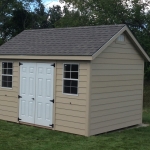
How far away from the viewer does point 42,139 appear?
9.17 m

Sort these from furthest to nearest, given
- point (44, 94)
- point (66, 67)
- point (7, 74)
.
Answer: point (7, 74)
point (44, 94)
point (66, 67)

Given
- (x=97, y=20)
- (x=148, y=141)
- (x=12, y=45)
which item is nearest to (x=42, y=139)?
(x=148, y=141)

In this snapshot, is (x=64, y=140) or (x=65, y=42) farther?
(x=65, y=42)

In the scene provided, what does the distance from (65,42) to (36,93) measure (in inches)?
76.9

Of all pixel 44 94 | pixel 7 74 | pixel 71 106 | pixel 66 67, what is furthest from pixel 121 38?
pixel 7 74

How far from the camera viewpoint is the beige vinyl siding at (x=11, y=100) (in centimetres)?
1142

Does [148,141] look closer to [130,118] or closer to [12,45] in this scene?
[130,118]

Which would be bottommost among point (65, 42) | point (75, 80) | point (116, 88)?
point (116, 88)

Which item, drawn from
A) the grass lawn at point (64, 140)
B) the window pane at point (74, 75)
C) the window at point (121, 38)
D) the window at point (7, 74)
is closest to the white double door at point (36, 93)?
the grass lawn at point (64, 140)

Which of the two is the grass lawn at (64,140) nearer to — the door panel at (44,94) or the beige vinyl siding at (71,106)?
the beige vinyl siding at (71,106)

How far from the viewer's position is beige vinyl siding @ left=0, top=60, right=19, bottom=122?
37.5 ft

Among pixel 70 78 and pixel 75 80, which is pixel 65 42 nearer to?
pixel 70 78

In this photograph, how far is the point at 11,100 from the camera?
11602 millimetres

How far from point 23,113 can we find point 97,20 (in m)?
13.3
